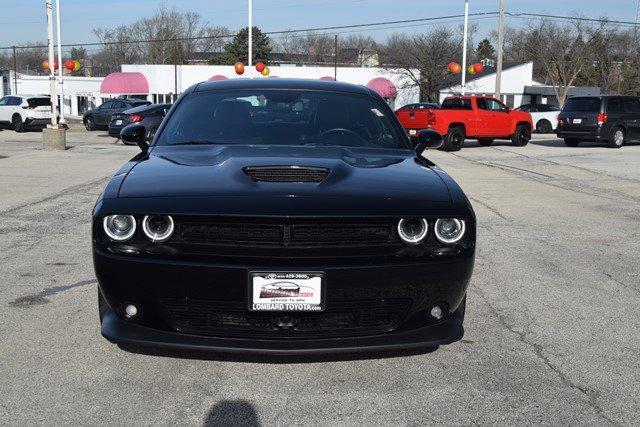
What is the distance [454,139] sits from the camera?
22.7 metres

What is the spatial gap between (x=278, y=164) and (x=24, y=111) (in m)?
30.0

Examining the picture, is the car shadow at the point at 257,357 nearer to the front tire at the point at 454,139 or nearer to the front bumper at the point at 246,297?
the front bumper at the point at 246,297

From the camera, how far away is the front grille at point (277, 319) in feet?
10.7

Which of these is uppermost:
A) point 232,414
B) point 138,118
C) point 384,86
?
point 384,86

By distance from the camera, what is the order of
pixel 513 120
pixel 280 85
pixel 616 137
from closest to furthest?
pixel 280 85
pixel 616 137
pixel 513 120

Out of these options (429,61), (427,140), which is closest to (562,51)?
(429,61)

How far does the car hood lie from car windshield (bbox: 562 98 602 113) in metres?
20.8

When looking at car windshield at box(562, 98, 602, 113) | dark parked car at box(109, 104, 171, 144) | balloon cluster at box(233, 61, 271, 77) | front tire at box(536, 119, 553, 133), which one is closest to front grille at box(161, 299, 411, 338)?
dark parked car at box(109, 104, 171, 144)

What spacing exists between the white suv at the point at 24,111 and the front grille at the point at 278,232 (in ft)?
98.7

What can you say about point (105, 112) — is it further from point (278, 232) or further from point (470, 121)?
point (278, 232)

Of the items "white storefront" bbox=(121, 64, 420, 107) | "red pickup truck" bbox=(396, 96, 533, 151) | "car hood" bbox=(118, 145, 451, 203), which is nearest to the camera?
"car hood" bbox=(118, 145, 451, 203)

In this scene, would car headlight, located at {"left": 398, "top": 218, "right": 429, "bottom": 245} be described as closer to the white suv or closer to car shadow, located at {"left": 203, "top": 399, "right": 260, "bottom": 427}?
car shadow, located at {"left": 203, "top": 399, "right": 260, "bottom": 427}

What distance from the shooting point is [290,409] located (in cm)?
327

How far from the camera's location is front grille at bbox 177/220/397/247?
324cm
